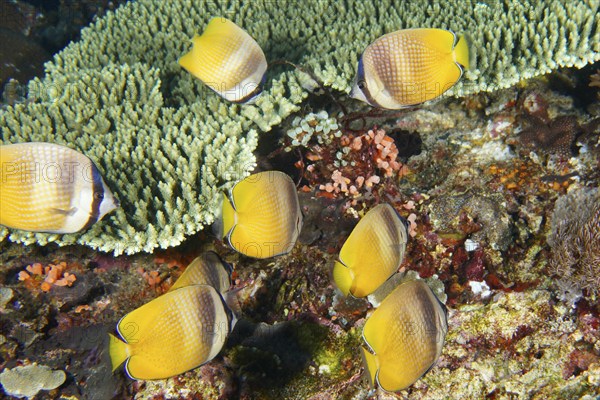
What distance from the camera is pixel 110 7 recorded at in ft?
25.9

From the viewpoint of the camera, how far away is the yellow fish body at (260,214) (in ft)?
7.16

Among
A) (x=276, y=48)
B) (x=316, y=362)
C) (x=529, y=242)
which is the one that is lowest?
(x=316, y=362)

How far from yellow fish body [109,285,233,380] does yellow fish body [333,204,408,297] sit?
0.73 m

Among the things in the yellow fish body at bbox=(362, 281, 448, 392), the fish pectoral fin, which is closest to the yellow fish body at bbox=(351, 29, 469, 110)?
the yellow fish body at bbox=(362, 281, 448, 392)

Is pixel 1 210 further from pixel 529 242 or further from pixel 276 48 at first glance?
pixel 529 242

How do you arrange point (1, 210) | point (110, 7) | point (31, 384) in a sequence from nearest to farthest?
point (1, 210)
point (31, 384)
point (110, 7)

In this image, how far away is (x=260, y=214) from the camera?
2.20 meters

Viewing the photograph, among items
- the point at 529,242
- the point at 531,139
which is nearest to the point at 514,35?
the point at 531,139

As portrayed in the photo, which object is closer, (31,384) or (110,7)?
(31,384)

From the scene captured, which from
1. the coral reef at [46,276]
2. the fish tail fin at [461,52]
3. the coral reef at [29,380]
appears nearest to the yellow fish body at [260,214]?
the fish tail fin at [461,52]

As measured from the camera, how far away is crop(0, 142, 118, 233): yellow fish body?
2.15 metres

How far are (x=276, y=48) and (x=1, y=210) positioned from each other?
3.21 m

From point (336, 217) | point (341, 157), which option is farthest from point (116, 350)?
point (341, 157)

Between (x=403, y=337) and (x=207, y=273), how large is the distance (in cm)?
118
